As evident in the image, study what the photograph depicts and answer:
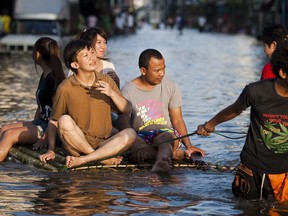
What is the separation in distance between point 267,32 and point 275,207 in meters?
1.86

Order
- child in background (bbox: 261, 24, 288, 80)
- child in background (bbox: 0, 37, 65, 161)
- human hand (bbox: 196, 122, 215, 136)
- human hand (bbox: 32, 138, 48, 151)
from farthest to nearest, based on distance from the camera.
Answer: human hand (bbox: 32, 138, 48, 151) → child in background (bbox: 0, 37, 65, 161) → child in background (bbox: 261, 24, 288, 80) → human hand (bbox: 196, 122, 215, 136)

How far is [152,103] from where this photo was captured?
9.62 meters

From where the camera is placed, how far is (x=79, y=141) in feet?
29.8

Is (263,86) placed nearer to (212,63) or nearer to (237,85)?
(237,85)

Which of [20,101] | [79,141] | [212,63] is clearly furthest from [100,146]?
[212,63]

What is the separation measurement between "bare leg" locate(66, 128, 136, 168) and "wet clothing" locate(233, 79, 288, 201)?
198 cm

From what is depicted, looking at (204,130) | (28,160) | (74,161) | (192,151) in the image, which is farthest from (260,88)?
(28,160)

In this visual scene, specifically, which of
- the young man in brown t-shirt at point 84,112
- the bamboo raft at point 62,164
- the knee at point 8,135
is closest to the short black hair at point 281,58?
the young man in brown t-shirt at point 84,112

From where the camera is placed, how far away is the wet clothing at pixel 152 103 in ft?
31.6

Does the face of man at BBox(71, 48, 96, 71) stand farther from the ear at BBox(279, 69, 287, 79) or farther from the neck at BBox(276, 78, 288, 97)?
the ear at BBox(279, 69, 287, 79)

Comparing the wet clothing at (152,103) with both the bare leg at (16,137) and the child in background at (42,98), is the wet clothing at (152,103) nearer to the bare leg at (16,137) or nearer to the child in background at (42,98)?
the child in background at (42,98)

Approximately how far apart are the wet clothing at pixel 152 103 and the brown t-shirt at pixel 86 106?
1.28ft

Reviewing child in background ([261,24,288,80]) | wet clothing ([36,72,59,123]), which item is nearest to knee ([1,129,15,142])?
wet clothing ([36,72,59,123])

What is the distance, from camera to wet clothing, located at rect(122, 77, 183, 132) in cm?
962
